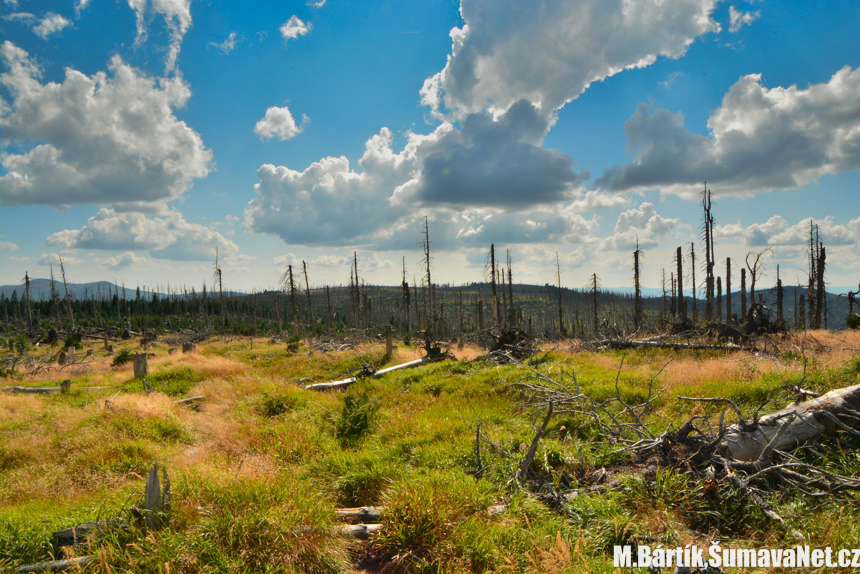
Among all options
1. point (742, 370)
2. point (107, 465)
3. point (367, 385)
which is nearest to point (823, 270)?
point (742, 370)

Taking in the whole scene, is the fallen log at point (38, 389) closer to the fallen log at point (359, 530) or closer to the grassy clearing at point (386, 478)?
the grassy clearing at point (386, 478)

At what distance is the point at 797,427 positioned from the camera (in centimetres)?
518

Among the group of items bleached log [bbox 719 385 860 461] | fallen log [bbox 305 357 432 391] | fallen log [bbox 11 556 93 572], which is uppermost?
bleached log [bbox 719 385 860 461]

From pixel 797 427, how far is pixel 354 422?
7.87 meters

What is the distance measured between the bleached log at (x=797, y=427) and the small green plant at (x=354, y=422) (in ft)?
21.8

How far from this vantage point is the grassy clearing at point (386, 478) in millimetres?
4000

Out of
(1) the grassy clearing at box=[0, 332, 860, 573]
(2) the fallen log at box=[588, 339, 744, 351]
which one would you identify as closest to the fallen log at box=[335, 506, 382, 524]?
(1) the grassy clearing at box=[0, 332, 860, 573]

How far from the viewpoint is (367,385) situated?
14.2 metres

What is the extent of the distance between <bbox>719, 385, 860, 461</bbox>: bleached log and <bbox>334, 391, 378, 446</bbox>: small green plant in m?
6.65

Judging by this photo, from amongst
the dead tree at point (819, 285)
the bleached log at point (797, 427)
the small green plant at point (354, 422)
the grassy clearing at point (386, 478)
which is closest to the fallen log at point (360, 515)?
the grassy clearing at point (386, 478)

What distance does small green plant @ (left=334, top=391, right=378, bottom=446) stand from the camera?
28.1 ft

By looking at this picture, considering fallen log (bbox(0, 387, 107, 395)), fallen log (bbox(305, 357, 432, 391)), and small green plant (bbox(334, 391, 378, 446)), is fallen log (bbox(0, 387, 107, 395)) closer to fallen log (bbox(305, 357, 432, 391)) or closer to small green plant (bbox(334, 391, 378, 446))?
fallen log (bbox(305, 357, 432, 391))

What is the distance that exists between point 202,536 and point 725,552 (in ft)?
17.3

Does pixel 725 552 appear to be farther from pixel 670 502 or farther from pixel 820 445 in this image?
pixel 820 445
